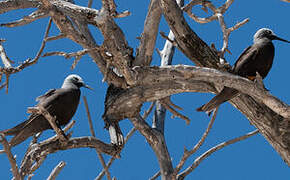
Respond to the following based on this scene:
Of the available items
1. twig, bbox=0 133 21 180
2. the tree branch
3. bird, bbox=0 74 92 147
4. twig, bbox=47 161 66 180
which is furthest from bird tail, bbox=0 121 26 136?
the tree branch

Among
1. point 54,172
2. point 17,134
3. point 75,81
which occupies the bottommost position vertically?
point 54,172

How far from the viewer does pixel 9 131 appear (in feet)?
13.8

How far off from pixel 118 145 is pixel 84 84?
1239mm

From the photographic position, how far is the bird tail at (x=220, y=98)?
4057 millimetres

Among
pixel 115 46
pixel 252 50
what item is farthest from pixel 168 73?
pixel 252 50

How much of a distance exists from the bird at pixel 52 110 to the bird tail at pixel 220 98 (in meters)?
1.43

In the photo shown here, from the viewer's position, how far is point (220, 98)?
161 inches

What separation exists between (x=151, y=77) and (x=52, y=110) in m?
1.10

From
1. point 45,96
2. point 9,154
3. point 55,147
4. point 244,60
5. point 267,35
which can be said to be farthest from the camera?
point 267,35

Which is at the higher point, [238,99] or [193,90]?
[193,90]

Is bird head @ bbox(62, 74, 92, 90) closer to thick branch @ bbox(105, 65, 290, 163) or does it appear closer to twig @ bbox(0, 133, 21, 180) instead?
thick branch @ bbox(105, 65, 290, 163)

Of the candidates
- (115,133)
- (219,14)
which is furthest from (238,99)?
(115,133)

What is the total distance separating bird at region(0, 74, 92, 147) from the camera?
4.26m

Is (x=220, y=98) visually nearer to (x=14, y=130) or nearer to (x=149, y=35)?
(x=149, y=35)
